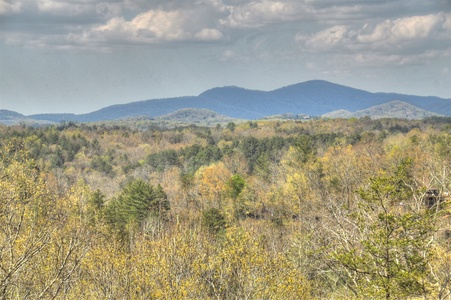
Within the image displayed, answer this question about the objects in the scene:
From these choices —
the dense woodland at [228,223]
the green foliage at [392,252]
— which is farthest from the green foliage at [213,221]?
the green foliage at [392,252]

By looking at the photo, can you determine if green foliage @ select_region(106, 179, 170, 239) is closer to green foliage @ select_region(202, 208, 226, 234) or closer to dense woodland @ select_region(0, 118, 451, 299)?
dense woodland @ select_region(0, 118, 451, 299)

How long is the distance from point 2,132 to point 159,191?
393ft

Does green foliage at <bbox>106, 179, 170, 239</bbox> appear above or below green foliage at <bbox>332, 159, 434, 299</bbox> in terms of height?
below

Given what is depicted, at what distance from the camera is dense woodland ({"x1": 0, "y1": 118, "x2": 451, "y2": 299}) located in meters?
13.7

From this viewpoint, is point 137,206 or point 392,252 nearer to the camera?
point 392,252

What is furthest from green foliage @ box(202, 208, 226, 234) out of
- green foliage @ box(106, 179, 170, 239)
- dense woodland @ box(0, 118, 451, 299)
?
green foliage @ box(106, 179, 170, 239)

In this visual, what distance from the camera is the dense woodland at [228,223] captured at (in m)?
13.7

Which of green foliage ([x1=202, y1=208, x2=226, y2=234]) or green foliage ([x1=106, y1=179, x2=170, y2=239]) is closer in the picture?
green foliage ([x1=202, y1=208, x2=226, y2=234])

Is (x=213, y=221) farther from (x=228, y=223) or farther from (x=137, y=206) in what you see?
(x=137, y=206)

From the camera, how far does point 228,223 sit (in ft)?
158

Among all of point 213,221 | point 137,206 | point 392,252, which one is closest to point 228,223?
point 213,221

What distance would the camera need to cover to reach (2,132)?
529 ft

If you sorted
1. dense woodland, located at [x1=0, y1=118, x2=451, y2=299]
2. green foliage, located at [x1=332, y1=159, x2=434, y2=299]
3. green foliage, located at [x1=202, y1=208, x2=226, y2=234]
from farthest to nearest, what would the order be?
green foliage, located at [x1=202, y1=208, x2=226, y2=234] → dense woodland, located at [x1=0, y1=118, x2=451, y2=299] → green foliage, located at [x1=332, y1=159, x2=434, y2=299]

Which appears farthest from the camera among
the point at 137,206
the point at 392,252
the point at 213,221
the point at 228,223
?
the point at 137,206
